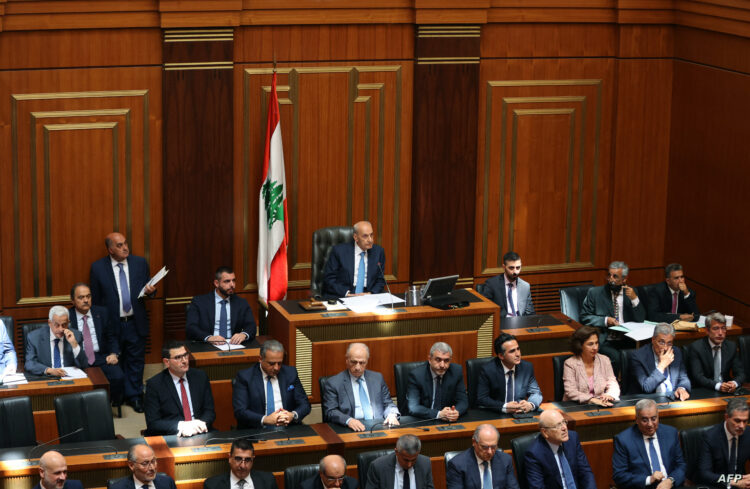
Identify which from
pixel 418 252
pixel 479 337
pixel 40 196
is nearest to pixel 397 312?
pixel 479 337

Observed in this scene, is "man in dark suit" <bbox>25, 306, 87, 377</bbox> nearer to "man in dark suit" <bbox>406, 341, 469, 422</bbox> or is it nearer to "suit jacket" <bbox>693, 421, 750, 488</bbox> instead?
"man in dark suit" <bbox>406, 341, 469, 422</bbox>

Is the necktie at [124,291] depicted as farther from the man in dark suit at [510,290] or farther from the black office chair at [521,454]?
the black office chair at [521,454]

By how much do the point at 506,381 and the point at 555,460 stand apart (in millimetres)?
902

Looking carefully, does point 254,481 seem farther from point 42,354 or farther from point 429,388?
point 42,354

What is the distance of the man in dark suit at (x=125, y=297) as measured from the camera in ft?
32.3

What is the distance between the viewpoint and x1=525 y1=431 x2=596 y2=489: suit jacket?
7.78 m

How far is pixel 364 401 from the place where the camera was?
8.44 meters

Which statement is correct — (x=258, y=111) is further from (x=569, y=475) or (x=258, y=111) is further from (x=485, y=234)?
(x=569, y=475)

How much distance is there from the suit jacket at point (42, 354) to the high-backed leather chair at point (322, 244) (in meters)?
1.89

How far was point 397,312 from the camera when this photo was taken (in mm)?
9391

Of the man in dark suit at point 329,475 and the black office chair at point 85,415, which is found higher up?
the black office chair at point 85,415

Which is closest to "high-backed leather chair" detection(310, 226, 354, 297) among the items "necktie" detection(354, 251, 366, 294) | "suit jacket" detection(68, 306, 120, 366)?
"necktie" detection(354, 251, 366, 294)

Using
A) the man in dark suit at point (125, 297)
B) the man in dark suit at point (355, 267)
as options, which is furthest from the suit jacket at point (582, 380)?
the man in dark suit at point (125, 297)

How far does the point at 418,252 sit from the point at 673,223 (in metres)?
2.28
